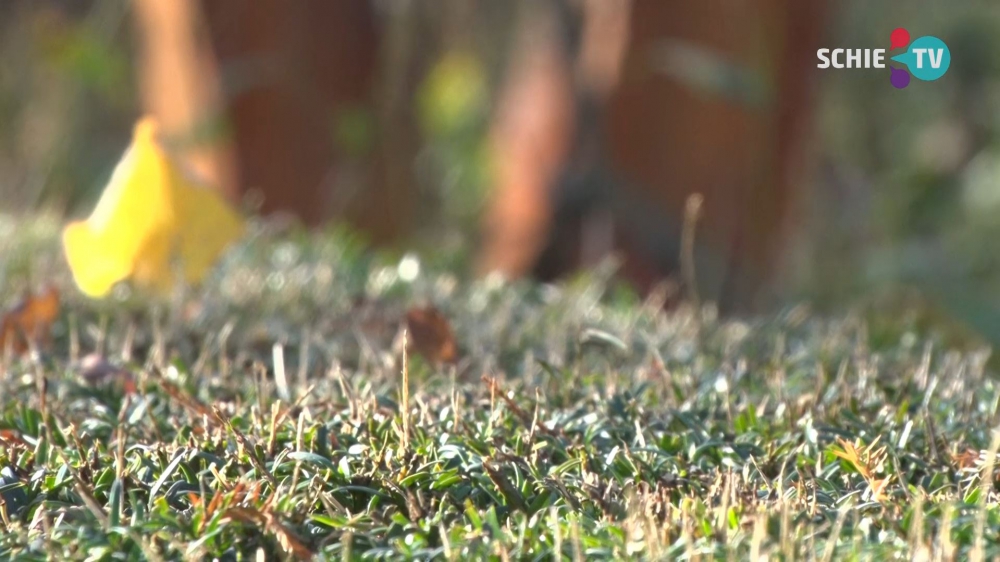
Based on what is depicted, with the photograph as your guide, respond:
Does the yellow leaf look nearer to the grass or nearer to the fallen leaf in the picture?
the grass

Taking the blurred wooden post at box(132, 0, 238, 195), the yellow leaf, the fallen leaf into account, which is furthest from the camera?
the blurred wooden post at box(132, 0, 238, 195)

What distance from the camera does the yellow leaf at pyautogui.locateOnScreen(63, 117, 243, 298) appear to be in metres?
3.55

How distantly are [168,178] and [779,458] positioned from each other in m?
2.25

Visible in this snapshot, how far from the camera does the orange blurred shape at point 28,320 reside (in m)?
2.83

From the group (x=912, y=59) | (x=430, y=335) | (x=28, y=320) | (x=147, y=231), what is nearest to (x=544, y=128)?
(x=912, y=59)

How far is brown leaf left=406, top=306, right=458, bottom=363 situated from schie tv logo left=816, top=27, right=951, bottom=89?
88.0 inches

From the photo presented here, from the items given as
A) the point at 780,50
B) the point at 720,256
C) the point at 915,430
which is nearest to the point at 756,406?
the point at 915,430

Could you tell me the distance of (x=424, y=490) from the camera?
1.80 metres

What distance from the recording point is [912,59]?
5.14 meters

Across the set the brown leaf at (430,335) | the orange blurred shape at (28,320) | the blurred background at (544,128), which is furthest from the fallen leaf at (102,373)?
the blurred background at (544,128)

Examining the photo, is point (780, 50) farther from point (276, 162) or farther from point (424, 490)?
point (424, 490)

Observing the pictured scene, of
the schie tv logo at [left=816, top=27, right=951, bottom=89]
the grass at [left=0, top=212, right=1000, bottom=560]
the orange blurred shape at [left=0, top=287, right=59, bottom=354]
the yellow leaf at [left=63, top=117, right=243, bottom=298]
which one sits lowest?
the grass at [left=0, top=212, right=1000, bottom=560]

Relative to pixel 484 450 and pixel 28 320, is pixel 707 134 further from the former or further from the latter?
pixel 484 450

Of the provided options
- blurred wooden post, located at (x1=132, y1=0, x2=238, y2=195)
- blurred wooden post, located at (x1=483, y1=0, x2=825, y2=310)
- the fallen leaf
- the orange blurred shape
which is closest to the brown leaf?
the fallen leaf
